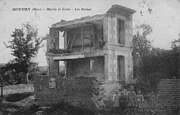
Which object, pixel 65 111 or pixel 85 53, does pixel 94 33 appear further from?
pixel 65 111

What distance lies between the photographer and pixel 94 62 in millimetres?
21547

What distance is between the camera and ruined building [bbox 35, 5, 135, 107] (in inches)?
650

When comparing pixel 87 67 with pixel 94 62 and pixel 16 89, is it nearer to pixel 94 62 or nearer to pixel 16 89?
pixel 94 62

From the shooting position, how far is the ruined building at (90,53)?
54.2ft

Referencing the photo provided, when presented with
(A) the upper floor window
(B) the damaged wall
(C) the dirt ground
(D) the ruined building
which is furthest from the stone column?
(A) the upper floor window

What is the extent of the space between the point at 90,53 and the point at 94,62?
207cm

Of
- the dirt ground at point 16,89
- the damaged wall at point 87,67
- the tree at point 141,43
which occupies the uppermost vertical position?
the tree at point 141,43

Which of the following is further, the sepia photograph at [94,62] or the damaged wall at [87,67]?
the damaged wall at [87,67]

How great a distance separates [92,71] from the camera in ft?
71.6

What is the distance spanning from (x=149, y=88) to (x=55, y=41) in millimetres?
9395

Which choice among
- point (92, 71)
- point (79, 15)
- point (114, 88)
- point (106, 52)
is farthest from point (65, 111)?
point (79, 15)

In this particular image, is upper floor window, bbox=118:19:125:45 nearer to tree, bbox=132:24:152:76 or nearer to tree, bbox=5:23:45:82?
tree, bbox=132:24:152:76

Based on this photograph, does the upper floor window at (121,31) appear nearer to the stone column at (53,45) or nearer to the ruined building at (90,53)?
the ruined building at (90,53)

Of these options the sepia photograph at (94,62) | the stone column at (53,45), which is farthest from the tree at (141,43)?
the stone column at (53,45)
